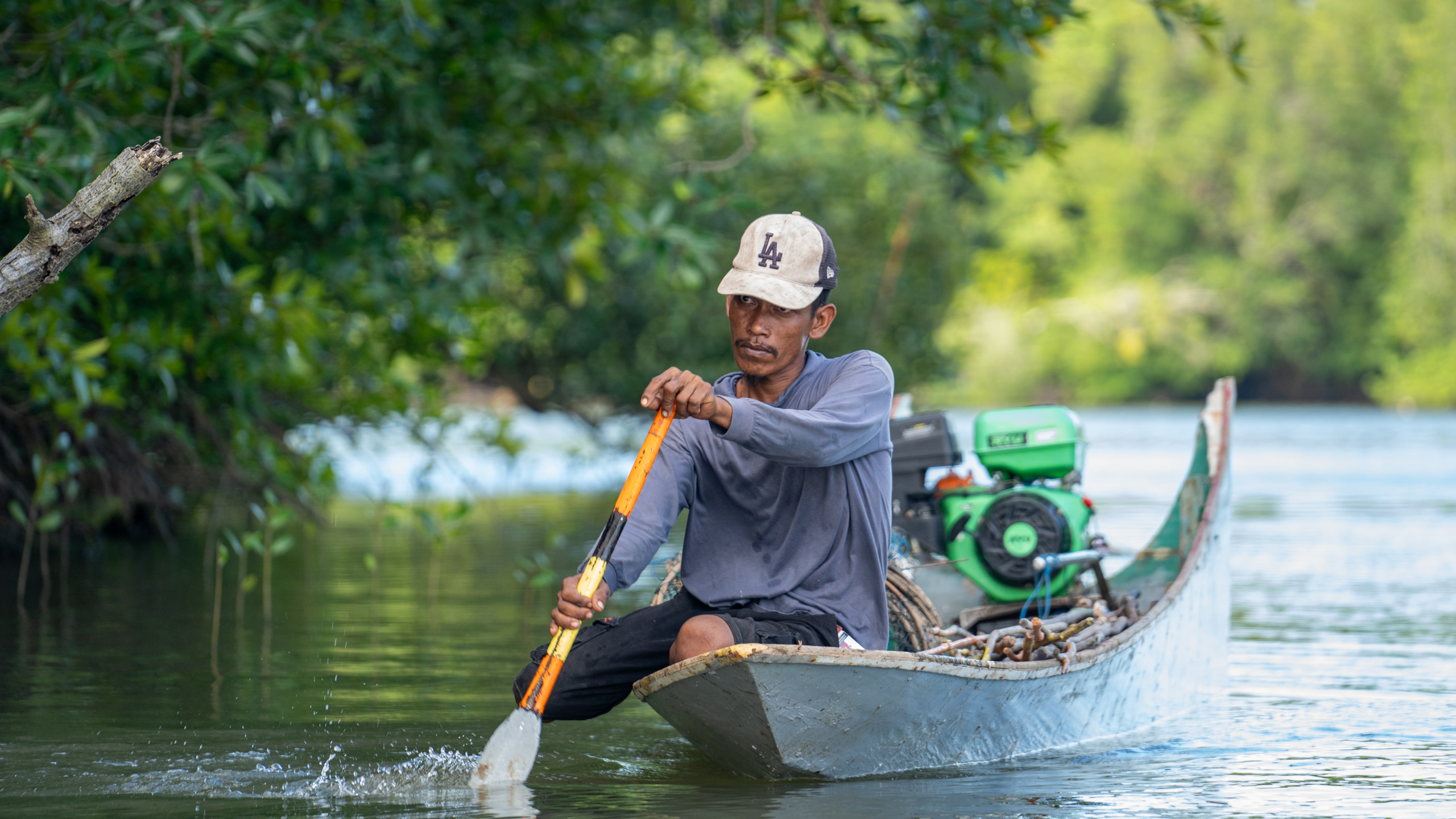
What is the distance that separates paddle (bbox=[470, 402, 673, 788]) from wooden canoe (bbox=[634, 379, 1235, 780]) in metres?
0.22

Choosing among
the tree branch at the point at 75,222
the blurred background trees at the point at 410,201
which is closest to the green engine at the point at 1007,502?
the blurred background trees at the point at 410,201

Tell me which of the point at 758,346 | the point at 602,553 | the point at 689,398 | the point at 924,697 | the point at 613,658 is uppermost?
the point at 758,346

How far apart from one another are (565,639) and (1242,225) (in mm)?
41599

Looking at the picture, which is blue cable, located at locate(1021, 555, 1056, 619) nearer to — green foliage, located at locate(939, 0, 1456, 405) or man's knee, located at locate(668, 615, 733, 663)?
man's knee, located at locate(668, 615, 733, 663)

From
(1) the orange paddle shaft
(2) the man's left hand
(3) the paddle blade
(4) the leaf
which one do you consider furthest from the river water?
(4) the leaf

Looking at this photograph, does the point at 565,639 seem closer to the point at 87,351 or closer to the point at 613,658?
the point at 613,658

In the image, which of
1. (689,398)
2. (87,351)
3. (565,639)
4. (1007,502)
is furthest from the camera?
(87,351)

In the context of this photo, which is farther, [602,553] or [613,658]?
[613,658]

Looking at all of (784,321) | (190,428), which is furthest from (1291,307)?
(784,321)

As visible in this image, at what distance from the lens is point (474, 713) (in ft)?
19.0

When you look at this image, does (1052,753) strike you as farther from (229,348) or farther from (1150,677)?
(229,348)

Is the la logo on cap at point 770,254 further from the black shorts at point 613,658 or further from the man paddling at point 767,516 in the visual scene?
the black shorts at point 613,658

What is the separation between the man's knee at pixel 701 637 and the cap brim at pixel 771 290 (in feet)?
2.60

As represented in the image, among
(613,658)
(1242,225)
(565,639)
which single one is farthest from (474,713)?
(1242,225)
